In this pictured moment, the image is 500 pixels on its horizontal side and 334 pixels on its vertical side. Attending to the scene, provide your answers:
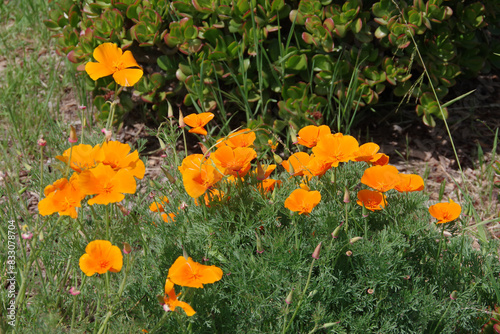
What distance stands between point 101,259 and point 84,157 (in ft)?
1.25

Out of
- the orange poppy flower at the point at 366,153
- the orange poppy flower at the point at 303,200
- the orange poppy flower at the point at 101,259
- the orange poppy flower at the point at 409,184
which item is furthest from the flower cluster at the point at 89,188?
the orange poppy flower at the point at 409,184

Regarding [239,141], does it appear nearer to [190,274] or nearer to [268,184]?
[268,184]

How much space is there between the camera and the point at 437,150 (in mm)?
3057

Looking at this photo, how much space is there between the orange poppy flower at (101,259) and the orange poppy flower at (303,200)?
1.81ft

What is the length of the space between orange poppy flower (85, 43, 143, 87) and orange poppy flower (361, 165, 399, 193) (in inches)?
31.5

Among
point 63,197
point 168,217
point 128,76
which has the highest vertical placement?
point 128,76

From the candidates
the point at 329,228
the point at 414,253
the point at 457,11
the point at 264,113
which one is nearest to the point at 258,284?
the point at 329,228

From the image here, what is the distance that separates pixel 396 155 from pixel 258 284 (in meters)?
1.73

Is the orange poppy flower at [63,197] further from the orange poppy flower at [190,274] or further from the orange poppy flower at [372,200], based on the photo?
the orange poppy flower at [372,200]

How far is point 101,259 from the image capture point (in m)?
1.33

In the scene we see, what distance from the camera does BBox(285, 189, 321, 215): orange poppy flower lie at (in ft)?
5.14

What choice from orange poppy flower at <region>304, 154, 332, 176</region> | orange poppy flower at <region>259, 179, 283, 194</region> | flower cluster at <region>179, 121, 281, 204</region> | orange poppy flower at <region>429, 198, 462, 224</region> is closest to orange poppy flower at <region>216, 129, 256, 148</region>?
flower cluster at <region>179, 121, 281, 204</region>

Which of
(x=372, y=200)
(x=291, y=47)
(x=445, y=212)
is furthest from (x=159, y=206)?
(x=291, y=47)

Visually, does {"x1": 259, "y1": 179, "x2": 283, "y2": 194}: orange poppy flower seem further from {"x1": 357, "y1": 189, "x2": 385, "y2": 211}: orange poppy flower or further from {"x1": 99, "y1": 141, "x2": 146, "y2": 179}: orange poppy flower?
{"x1": 99, "y1": 141, "x2": 146, "y2": 179}: orange poppy flower
